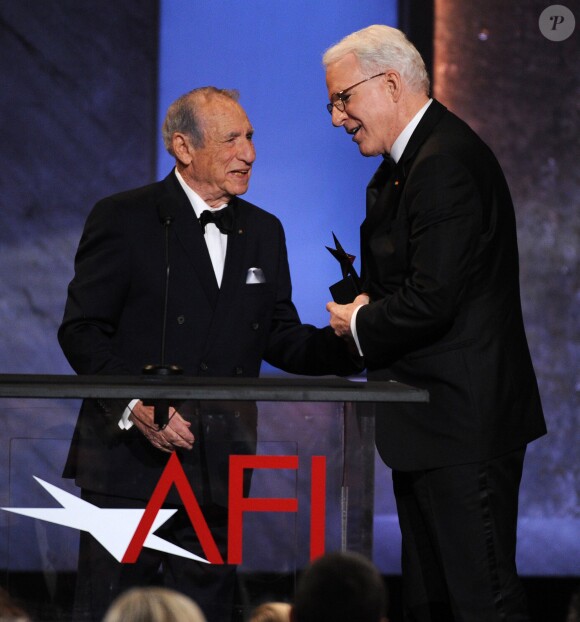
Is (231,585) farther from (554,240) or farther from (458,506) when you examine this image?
(554,240)

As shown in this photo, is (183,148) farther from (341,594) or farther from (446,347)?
(341,594)

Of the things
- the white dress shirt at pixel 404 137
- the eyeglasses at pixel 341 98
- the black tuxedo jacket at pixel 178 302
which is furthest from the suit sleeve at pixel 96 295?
the white dress shirt at pixel 404 137

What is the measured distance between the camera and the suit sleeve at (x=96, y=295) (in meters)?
3.18

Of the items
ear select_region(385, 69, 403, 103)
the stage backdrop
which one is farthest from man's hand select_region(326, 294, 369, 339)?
the stage backdrop

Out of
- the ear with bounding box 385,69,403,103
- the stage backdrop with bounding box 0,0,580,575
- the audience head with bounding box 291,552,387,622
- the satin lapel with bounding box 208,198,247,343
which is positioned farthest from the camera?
the stage backdrop with bounding box 0,0,580,575

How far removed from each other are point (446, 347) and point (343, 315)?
268 mm

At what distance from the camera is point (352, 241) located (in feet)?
16.2

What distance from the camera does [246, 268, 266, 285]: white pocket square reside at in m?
3.41

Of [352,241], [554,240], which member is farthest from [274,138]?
[554,240]

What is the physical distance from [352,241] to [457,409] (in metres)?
2.17

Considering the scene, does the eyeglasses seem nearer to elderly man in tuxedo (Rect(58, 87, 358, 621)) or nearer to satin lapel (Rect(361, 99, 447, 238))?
satin lapel (Rect(361, 99, 447, 238))

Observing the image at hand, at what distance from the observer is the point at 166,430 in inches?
98.0

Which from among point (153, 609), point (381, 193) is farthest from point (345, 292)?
point (153, 609)

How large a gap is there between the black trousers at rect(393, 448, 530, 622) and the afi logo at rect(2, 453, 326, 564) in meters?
0.38
